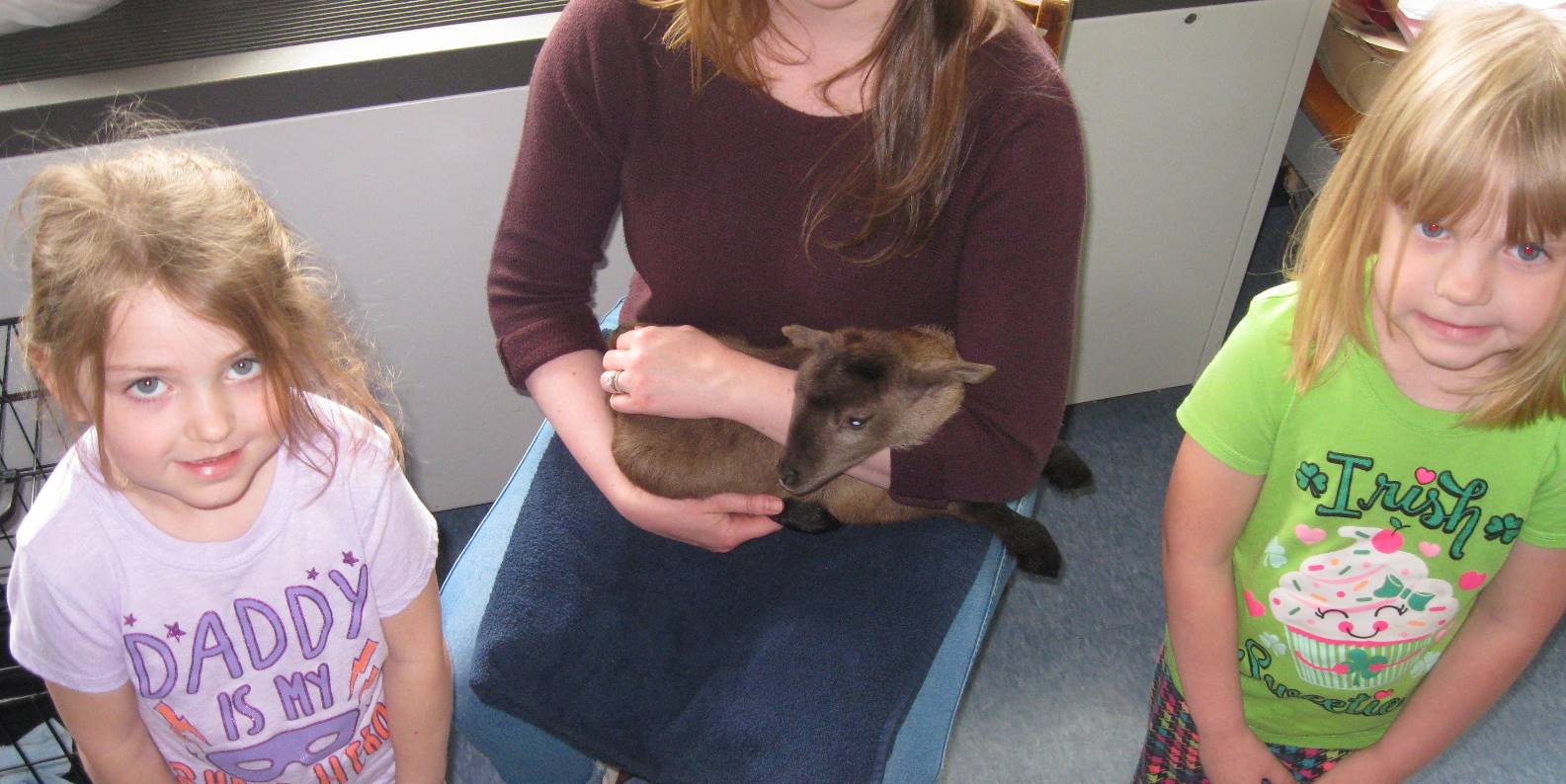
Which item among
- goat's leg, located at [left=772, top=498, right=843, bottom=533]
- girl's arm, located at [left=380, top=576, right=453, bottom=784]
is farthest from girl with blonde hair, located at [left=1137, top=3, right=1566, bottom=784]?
girl's arm, located at [left=380, top=576, right=453, bottom=784]

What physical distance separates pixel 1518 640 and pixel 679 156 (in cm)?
103

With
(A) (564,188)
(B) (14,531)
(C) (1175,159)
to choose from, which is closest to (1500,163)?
(A) (564,188)

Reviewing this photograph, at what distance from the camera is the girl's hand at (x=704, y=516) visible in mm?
1351

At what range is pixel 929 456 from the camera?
1.30 metres

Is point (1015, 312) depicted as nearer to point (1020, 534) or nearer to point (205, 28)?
point (1020, 534)

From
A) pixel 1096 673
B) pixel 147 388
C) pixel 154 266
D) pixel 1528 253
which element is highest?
pixel 1528 253

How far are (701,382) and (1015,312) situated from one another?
354 millimetres

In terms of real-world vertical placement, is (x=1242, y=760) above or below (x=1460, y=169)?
below

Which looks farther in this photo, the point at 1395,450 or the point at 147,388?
the point at 1395,450

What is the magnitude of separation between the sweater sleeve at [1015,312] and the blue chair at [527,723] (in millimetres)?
136

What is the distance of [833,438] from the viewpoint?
137cm

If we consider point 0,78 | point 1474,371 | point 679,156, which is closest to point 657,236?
point 679,156

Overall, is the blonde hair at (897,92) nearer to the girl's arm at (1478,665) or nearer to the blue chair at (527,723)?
the blue chair at (527,723)

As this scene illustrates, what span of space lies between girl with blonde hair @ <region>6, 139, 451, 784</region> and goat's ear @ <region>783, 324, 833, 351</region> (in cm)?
45
